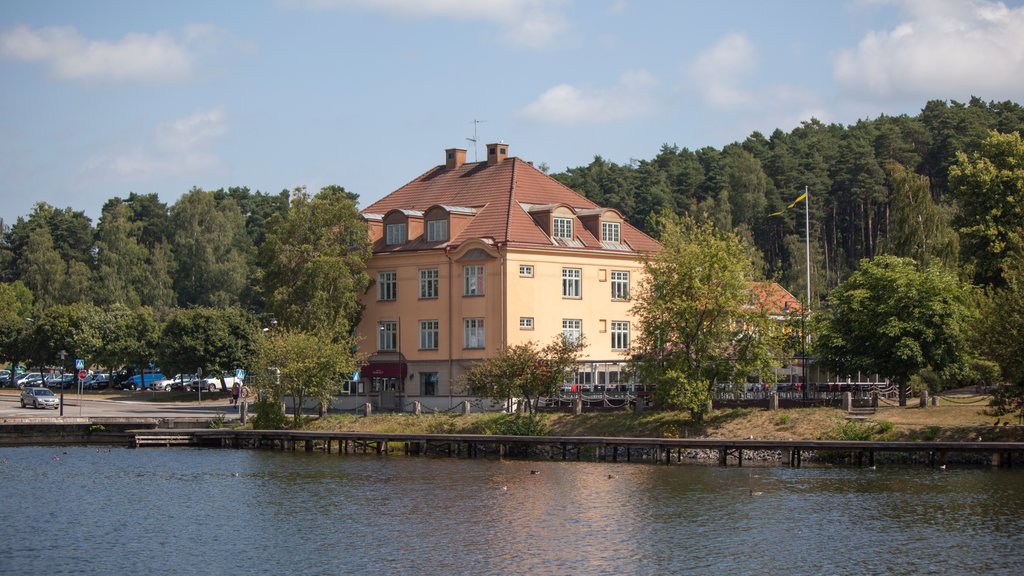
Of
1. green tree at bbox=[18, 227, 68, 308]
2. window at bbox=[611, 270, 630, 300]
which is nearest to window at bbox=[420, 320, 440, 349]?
window at bbox=[611, 270, 630, 300]

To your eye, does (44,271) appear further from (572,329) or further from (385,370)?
(572,329)

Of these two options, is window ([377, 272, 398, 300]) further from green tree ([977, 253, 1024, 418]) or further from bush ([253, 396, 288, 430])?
green tree ([977, 253, 1024, 418])

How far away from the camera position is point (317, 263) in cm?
7825

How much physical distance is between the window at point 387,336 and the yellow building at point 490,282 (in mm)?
88

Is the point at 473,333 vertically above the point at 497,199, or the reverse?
the point at 497,199

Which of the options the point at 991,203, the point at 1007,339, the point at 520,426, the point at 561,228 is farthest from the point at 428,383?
the point at 1007,339

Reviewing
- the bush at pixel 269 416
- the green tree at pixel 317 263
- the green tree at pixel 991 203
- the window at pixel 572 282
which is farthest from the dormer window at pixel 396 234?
the green tree at pixel 991 203

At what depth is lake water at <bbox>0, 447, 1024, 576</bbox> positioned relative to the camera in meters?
35.0

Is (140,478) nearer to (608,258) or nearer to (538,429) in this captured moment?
(538,429)

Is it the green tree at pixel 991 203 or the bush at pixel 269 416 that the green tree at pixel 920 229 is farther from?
the bush at pixel 269 416

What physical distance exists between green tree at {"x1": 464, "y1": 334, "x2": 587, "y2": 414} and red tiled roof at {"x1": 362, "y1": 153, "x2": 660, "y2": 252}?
430 inches

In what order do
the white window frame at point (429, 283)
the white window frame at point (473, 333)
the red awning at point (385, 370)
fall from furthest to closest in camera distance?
the red awning at point (385, 370) < the white window frame at point (429, 283) < the white window frame at point (473, 333)

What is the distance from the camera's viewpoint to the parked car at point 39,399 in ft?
293

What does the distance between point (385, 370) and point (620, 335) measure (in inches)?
589
